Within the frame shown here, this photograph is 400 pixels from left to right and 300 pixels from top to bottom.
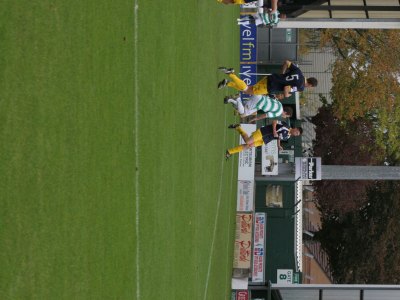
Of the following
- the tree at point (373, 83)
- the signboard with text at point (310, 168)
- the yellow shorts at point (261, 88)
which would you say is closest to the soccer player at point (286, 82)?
the yellow shorts at point (261, 88)

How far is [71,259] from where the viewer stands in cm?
697

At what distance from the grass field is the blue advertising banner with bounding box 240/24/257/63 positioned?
31.0 ft

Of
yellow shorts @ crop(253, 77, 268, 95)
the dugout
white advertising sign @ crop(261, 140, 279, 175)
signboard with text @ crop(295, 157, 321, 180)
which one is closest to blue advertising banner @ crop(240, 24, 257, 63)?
white advertising sign @ crop(261, 140, 279, 175)

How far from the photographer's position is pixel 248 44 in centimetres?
2453

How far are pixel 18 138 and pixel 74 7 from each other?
2.08m

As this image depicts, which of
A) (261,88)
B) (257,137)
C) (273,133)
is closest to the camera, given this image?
(261,88)

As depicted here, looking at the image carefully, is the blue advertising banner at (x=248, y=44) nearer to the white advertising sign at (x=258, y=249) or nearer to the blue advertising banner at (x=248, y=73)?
the blue advertising banner at (x=248, y=73)

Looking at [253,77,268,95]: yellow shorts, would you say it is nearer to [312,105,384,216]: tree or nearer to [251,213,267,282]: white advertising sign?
[251,213,267,282]: white advertising sign

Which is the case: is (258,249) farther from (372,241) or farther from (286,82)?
(372,241)

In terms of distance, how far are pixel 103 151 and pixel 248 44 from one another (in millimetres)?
16787

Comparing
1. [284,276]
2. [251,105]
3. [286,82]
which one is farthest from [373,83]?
[286,82]

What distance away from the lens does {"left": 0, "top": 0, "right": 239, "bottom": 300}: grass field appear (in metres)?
6.04

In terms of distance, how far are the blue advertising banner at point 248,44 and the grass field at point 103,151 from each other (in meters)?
9.46

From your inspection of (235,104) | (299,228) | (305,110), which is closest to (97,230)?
(235,104)
